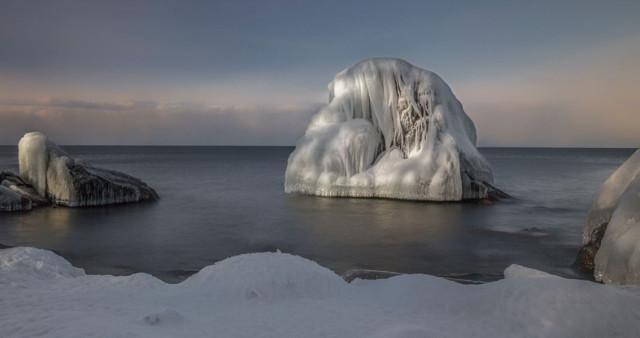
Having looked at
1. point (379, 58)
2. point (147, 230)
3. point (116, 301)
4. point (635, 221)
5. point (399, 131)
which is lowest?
point (147, 230)

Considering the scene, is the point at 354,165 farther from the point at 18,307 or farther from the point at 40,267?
the point at 18,307

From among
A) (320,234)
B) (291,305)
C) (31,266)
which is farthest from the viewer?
(320,234)

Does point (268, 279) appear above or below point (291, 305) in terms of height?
above

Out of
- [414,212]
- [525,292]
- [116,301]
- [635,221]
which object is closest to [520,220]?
[414,212]

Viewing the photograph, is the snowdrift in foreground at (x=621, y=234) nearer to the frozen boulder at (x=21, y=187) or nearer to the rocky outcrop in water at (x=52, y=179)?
the rocky outcrop in water at (x=52, y=179)

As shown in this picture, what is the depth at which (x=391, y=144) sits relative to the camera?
2594cm

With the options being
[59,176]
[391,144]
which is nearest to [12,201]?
[59,176]

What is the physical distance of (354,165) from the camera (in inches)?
1007

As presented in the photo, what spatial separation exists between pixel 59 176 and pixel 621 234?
23.1 m

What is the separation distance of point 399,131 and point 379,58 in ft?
15.4

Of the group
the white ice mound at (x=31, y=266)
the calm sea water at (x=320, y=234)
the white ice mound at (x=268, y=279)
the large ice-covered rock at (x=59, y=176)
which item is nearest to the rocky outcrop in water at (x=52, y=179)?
the large ice-covered rock at (x=59, y=176)

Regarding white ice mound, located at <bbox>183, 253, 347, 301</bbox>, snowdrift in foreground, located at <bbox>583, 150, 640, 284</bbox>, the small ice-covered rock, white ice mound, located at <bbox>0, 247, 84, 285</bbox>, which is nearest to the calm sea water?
the small ice-covered rock

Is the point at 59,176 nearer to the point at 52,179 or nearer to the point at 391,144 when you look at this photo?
the point at 52,179

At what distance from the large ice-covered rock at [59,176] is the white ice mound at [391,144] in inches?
428
